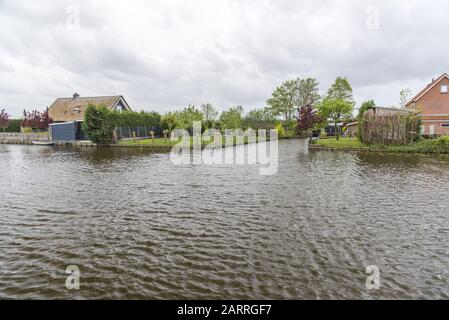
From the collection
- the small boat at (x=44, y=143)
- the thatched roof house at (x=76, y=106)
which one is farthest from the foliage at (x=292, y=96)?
the small boat at (x=44, y=143)

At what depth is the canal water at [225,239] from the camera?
500cm

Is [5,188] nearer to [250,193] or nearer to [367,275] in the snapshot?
[250,193]

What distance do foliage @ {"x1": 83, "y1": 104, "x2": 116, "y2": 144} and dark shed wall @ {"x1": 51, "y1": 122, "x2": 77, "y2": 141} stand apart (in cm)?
496

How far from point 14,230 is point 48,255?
227 centimetres

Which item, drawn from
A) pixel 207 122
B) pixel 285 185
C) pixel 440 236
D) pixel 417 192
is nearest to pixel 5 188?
pixel 285 185

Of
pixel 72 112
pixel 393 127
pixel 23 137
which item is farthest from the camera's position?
pixel 72 112

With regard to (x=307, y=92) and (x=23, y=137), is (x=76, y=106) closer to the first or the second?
(x=23, y=137)

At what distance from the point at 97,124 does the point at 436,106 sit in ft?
134

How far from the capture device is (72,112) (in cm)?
4703

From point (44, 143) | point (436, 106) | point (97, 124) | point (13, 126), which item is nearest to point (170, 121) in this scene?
point (97, 124)

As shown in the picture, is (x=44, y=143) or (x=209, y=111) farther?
(x=209, y=111)

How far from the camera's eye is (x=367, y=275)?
527 cm

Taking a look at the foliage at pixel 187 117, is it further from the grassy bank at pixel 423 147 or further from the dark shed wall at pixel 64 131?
the grassy bank at pixel 423 147

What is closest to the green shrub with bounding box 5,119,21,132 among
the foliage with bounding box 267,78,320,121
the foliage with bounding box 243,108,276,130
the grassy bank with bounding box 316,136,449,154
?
the foliage with bounding box 243,108,276,130
